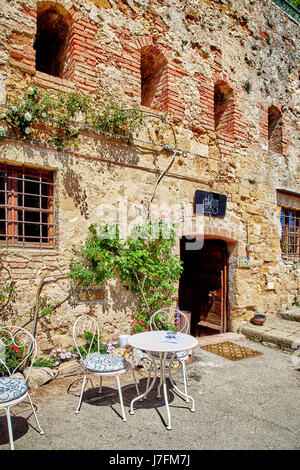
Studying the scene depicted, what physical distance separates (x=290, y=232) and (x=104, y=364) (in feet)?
20.3

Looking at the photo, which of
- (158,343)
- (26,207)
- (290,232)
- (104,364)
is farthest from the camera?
(290,232)

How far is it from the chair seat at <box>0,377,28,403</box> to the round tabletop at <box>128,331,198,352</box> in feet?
3.19

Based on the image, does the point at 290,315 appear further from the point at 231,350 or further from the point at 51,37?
the point at 51,37

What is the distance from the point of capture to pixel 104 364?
2.88m

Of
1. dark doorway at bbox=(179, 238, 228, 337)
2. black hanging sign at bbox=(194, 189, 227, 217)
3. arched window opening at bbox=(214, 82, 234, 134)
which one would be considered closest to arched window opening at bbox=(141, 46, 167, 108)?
arched window opening at bbox=(214, 82, 234, 134)

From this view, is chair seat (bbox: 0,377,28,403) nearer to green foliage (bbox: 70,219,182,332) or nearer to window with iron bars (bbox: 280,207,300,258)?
green foliage (bbox: 70,219,182,332)

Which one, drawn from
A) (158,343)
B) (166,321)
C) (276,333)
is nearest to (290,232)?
(276,333)

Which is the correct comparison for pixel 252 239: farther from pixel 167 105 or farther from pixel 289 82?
pixel 289 82

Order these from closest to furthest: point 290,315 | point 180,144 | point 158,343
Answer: point 158,343 → point 180,144 → point 290,315

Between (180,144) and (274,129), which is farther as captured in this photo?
(274,129)

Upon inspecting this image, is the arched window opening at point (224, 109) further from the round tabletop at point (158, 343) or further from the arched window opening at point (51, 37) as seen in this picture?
the round tabletop at point (158, 343)

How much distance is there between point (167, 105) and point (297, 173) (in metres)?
4.06

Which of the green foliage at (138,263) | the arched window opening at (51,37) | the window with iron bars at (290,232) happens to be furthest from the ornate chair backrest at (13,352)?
the window with iron bars at (290,232)

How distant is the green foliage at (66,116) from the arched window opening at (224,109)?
2347 millimetres
